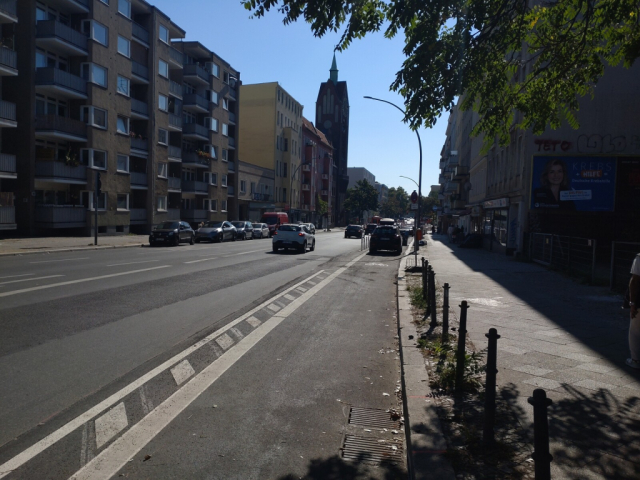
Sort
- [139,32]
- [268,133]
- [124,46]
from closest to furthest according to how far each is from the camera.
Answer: [124,46]
[139,32]
[268,133]

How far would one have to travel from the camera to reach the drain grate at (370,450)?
3992 millimetres

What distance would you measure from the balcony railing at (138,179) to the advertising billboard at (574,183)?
28628 millimetres

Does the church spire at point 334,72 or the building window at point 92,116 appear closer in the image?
the building window at point 92,116

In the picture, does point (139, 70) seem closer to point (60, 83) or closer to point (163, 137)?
point (163, 137)

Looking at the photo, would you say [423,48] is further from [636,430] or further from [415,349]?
[636,430]

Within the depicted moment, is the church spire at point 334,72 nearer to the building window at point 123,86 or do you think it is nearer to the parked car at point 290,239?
the building window at point 123,86

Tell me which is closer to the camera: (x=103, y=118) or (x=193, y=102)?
(x=103, y=118)

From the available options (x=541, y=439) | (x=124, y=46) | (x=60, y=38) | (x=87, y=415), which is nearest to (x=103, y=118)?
(x=60, y=38)

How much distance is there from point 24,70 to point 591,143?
31675mm

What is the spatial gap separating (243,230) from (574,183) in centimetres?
2486

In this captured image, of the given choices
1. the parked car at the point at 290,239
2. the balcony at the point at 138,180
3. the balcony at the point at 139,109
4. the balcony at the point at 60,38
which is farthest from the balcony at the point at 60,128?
the parked car at the point at 290,239

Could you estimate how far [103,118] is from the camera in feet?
118

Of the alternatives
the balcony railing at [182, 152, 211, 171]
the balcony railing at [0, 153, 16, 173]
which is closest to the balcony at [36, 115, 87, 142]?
the balcony railing at [0, 153, 16, 173]

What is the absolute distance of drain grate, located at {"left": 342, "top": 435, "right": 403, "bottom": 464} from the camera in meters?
3.99
